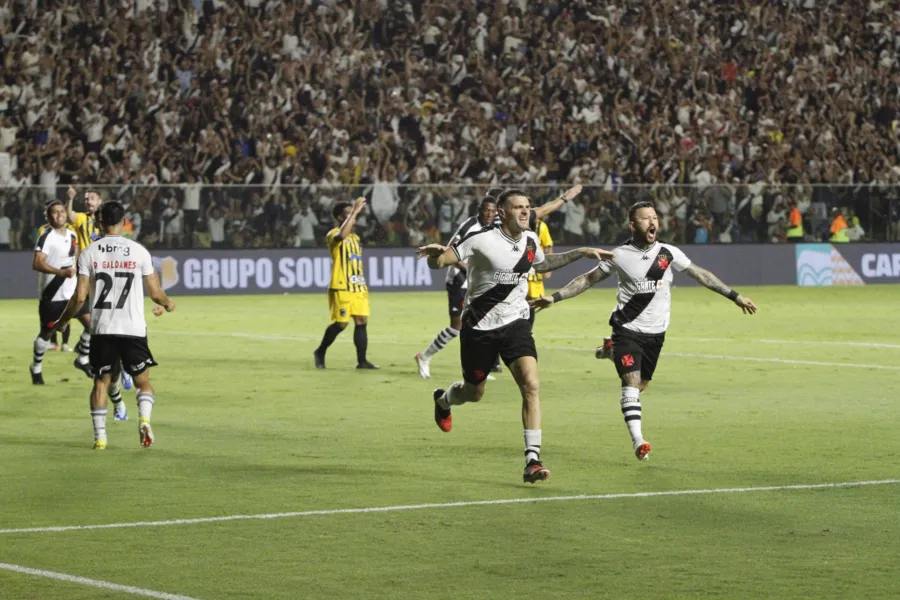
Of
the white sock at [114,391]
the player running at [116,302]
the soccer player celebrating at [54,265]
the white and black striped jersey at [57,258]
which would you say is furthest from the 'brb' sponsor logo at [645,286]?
the white and black striped jersey at [57,258]

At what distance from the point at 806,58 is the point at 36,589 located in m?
41.1

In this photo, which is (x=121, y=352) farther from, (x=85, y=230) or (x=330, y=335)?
(x=85, y=230)

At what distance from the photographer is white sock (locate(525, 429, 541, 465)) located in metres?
10.2

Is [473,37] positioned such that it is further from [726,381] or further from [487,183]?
[726,381]

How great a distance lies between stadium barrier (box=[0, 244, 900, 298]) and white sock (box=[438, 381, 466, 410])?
23.8 meters

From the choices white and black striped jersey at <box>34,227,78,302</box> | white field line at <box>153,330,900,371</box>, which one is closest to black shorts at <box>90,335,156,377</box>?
white and black striped jersey at <box>34,227,78,302</box>

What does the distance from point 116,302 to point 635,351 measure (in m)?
3.85

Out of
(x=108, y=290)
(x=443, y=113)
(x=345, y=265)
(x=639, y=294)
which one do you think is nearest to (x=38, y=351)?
(x=345, y=265)

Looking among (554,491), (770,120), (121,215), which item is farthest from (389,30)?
(554,491)

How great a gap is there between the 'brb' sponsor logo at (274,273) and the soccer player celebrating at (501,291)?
83.0 ft

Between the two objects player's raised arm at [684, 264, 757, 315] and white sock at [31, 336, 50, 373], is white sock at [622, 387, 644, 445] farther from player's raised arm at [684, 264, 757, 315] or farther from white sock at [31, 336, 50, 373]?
white sock at [31, 336, 50, 373]

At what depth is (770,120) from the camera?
43.7 meters

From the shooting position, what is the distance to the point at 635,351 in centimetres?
1146

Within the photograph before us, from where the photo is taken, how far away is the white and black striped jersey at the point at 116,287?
11789mm
